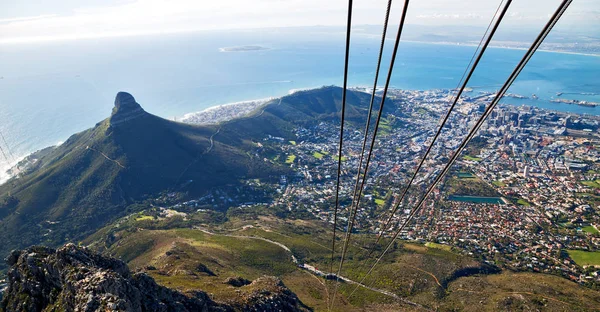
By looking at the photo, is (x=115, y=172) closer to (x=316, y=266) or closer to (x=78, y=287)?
(x=316, y=266)

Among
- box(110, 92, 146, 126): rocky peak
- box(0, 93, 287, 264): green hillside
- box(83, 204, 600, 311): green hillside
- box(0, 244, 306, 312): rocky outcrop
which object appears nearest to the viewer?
box(0, 244, 306, 312): rocky outcrop

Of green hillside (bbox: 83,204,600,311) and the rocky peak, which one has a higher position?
the rocky peak

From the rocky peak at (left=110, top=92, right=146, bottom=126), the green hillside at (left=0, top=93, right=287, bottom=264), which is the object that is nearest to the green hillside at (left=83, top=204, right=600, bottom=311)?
the green hillside at (left=0, top=93, right=287, bottom=264)

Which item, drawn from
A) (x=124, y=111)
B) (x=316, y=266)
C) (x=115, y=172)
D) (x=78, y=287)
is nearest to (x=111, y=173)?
(x=115, y=172)

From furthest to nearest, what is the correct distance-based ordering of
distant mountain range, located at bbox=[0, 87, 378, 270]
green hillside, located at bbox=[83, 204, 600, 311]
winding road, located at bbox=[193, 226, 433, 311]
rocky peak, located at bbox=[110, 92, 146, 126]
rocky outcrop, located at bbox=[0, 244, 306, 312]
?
1. rocky peak, located at bbox=[110, 92, 146, 126]
2. distant mountain range, located at bbox=[0, 87, 378, 270]
3. winding road, located at bbox=[193, 226, 433, 311]
4. green hillside, located at bbox=[83, 204, 600, 311]
5. rocky outcrop, located at bbox=[0, 244, 306, 312]

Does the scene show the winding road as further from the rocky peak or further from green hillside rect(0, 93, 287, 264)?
the rocky peak

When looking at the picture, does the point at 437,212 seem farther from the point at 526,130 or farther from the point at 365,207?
the point at 526,130

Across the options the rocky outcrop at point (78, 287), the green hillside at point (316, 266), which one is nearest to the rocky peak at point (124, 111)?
the green hillside at point (316, 266)

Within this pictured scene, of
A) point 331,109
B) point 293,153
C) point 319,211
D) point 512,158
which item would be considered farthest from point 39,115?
point 512,158
